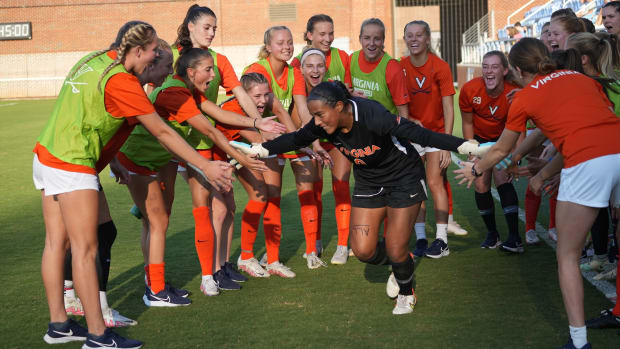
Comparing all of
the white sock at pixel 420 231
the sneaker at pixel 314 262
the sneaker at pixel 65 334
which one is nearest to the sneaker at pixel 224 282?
the sneaker at pixel 314 262

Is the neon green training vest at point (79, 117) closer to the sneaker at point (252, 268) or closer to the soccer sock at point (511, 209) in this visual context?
the sneaker at point (252, 268)

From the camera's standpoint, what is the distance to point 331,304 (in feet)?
15.9

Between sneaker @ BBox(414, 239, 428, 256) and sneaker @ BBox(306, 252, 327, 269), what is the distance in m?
0.89

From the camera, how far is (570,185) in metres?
3.64

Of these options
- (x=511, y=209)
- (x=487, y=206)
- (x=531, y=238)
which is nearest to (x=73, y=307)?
(x=487, y=206)

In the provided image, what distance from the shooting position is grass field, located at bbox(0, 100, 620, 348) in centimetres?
414

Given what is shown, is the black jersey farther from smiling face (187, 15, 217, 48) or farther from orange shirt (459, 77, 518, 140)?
orange shirt (459, 77, 518, 140)

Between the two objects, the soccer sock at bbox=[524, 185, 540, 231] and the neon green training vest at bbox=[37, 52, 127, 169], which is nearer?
the neon green training vest at bbox=[37, 52, 127, 169]

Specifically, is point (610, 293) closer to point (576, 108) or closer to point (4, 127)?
point (576, 108)

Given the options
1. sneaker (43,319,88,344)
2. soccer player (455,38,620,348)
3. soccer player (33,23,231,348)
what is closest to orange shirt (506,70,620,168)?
soccer player (455,38,620,348)

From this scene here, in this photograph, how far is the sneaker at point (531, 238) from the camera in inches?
248

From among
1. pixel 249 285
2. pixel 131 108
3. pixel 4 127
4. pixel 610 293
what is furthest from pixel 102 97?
pixel 4 127

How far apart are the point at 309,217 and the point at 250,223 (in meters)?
0.57

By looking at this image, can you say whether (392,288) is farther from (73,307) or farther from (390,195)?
(73,307)
